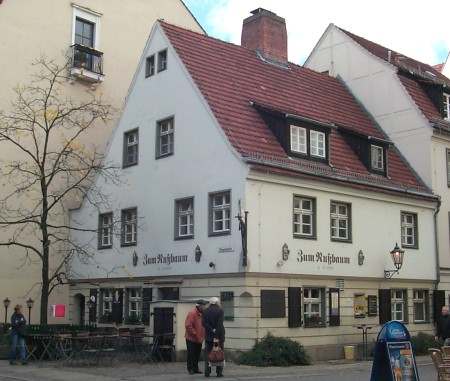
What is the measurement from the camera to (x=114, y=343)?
2102 centimetres

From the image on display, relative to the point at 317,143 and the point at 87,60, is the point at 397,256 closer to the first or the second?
the point at 317,143

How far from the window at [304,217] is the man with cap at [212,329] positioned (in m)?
5.99

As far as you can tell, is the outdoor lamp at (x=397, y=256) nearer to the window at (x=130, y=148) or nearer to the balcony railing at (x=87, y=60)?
the window at (x=130, y=148)

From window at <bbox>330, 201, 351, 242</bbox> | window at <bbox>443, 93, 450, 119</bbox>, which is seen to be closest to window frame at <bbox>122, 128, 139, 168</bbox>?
window at <bbox>330, 201, 351, 242</bbox>

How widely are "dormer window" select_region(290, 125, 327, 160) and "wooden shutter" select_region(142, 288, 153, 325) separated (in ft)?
22.5

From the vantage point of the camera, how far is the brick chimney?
3045 cm

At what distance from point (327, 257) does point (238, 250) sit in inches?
141

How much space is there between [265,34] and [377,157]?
7.75m

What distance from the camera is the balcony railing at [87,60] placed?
29.8 metres

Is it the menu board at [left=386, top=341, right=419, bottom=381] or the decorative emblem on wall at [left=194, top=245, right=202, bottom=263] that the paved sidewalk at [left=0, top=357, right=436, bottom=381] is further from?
the menu board at [left=386, top=341, right=419, bottom=381]

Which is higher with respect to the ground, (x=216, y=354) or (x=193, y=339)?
(x=193, y=339)

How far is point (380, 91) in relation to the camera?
29.8 meters

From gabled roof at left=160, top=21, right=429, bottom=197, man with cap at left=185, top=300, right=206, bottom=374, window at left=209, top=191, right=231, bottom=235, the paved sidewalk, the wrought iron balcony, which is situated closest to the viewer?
the paved sidewalk

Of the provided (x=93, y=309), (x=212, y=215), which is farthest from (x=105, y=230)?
(x=212, y=215)
